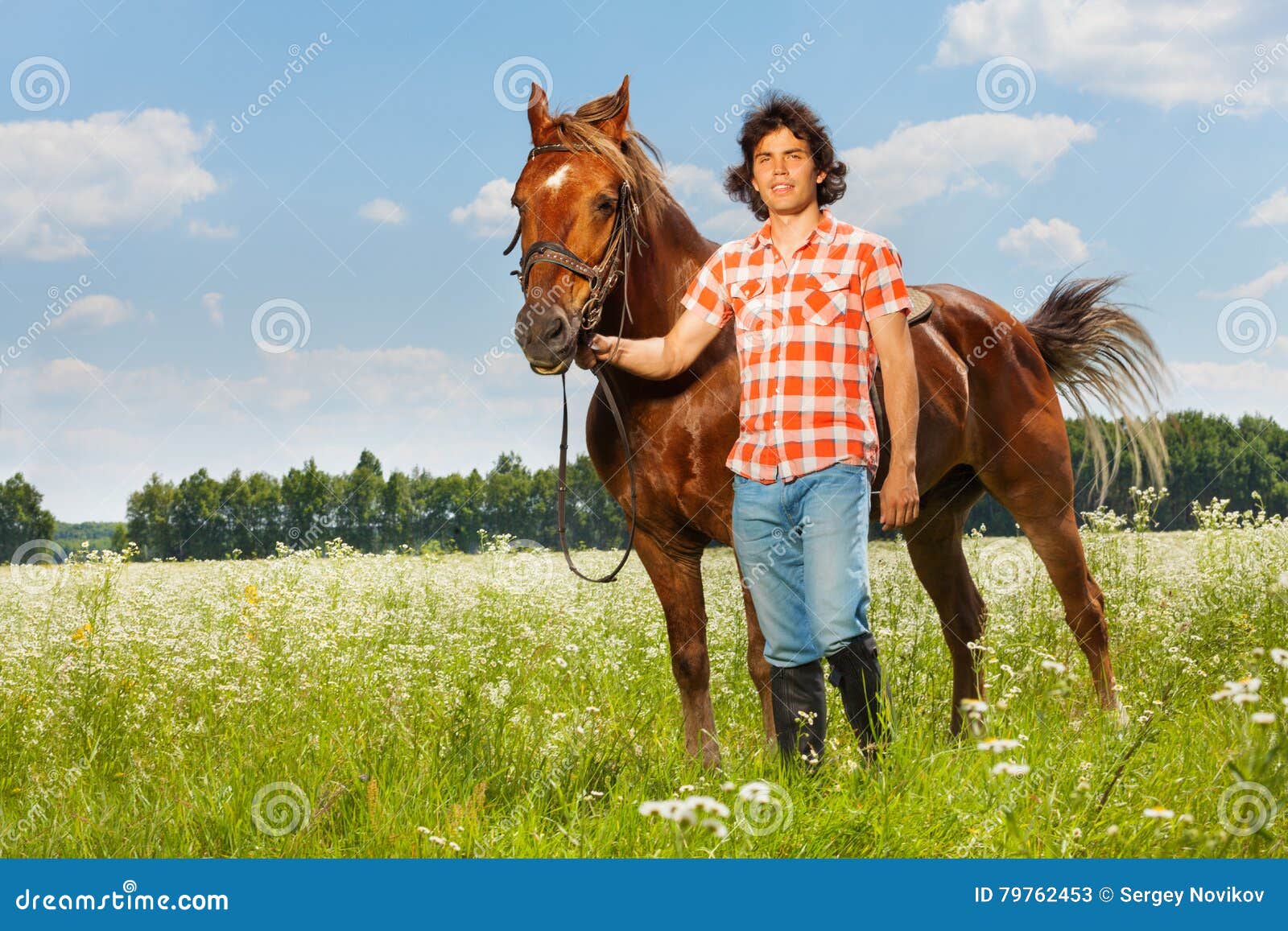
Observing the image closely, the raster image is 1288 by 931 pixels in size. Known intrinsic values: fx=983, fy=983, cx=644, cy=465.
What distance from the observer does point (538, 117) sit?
164 inches

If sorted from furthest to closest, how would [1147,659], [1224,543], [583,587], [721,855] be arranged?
[583,587] → [1224,543] → [1147,659] → [721,855]

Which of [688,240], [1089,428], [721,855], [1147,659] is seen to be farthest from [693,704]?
[1089,428]

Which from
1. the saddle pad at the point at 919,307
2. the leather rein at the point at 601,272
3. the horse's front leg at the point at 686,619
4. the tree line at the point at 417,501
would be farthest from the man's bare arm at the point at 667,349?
the tree line at the point at 417,501

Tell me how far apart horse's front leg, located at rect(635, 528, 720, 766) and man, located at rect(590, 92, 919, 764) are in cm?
87

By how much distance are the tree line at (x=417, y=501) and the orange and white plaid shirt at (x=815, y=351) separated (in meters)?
21.8

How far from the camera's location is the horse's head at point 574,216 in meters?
3.58

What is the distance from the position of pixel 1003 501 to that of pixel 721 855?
405cm

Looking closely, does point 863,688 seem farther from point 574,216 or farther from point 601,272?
point 574,216

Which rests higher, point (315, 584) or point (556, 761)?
point (315, 584)

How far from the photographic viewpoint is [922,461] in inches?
205

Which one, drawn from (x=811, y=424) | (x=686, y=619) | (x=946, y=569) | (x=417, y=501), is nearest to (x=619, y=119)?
(x=811, y=424)

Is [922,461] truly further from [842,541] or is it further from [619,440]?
[842,541]

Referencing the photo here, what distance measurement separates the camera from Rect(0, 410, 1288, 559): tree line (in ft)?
99.9

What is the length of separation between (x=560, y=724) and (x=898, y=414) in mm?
2038
